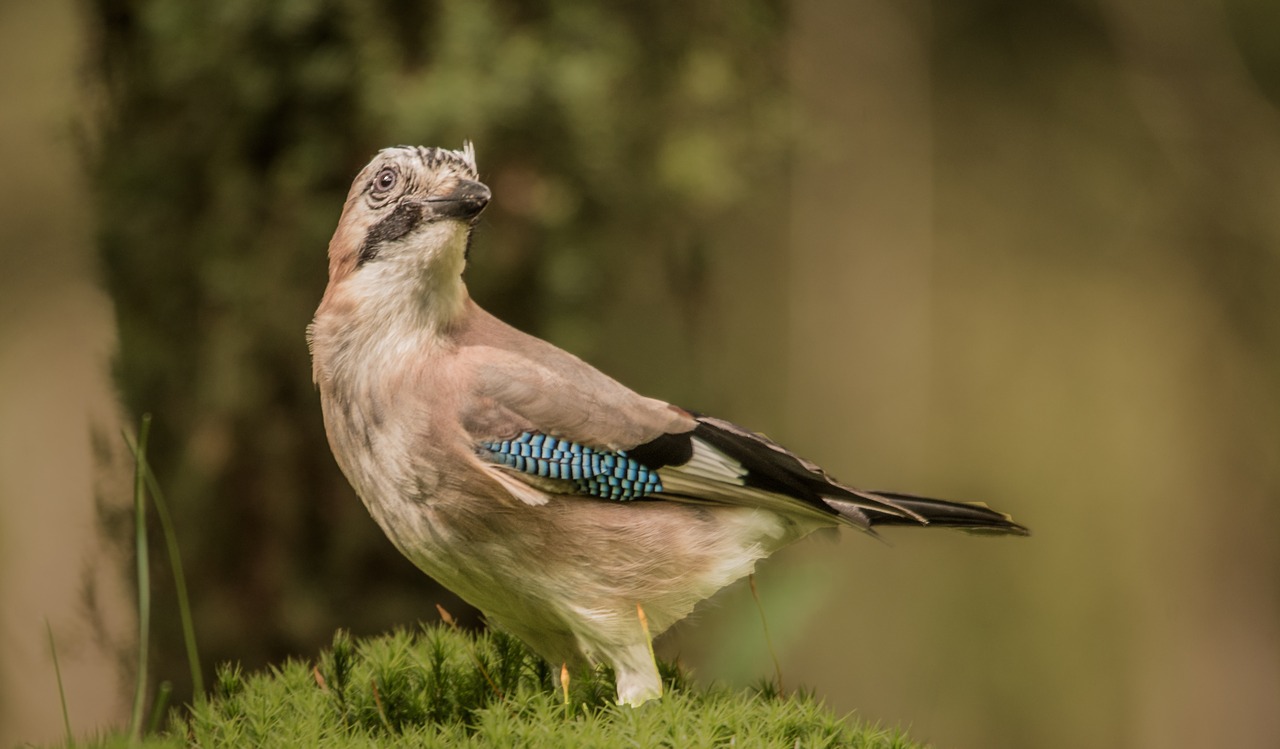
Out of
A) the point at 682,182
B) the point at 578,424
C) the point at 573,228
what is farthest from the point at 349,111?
the point at 578,424

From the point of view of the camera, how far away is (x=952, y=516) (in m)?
3.56

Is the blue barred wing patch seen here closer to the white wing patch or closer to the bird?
the bird

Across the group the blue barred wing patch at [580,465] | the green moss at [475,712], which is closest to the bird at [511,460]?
the blue barred wing patch at [580,465]

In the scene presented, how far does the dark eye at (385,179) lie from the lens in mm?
3297

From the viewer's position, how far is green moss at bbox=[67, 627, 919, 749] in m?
2.99

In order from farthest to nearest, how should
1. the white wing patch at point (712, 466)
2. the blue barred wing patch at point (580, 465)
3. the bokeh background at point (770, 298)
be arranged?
1. the bokeh background at point (770, 298)
2. the white wing patch at point (712, 466)
3. the blue barred wing patch at point (580, 465)

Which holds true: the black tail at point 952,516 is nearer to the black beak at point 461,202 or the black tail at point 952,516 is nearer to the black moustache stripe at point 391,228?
the black beak at point 461,202

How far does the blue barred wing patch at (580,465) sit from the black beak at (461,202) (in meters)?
0.60

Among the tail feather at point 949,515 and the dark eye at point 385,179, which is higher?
the dark eye at point 385,179

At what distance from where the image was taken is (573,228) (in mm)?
4840

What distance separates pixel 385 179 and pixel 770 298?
448 cm

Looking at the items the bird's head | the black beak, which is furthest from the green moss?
the black beak

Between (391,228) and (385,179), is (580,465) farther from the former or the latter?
(385,179)

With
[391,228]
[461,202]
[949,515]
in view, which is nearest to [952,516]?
[949,515]
